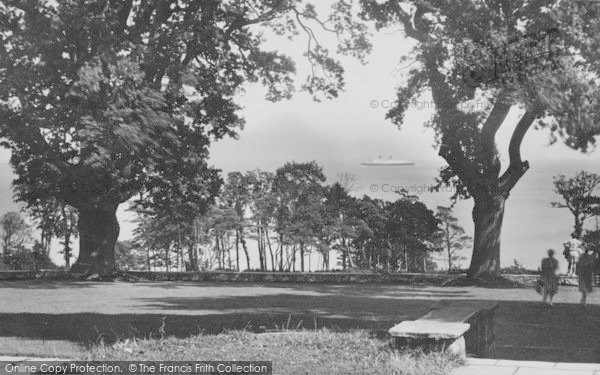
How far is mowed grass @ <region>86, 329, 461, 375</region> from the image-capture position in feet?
21.8

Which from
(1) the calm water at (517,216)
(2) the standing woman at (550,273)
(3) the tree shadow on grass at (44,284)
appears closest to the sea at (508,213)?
(1) the calm water at (517,216)

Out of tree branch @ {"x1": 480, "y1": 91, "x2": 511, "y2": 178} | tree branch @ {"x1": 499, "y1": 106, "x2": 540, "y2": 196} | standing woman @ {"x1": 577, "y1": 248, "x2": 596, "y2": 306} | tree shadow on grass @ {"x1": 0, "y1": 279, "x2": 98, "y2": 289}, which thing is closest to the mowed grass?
standing woman @ {"x1": 577, "y1": 248, "x2": 596, "y2": 306}

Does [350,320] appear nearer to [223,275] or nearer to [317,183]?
[223,275]

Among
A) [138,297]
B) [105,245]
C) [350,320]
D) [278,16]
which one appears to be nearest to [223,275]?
[105,245]

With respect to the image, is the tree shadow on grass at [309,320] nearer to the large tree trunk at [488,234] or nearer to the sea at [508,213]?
the large tree trunk at [488,234]

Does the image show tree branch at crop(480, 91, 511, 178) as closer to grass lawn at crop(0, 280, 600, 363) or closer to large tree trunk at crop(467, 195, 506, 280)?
large tree trunk at crop(467, 195, 506, 280)

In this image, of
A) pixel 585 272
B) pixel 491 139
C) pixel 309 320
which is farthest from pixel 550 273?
pixel 491 139

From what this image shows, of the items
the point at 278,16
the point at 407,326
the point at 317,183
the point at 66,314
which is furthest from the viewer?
the point at 317,183

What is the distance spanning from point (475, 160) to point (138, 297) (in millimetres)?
11669

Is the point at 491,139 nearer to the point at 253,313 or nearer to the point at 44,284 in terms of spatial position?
the point at 253,313

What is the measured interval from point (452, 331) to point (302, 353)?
5.68 feet

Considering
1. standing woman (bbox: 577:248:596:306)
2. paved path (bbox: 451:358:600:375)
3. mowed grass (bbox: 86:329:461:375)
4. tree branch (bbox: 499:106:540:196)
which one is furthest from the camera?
tree branch (bbox: 499:106:540:196)

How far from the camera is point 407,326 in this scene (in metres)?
7.21

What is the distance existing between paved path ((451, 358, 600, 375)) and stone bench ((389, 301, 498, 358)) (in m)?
0.29
